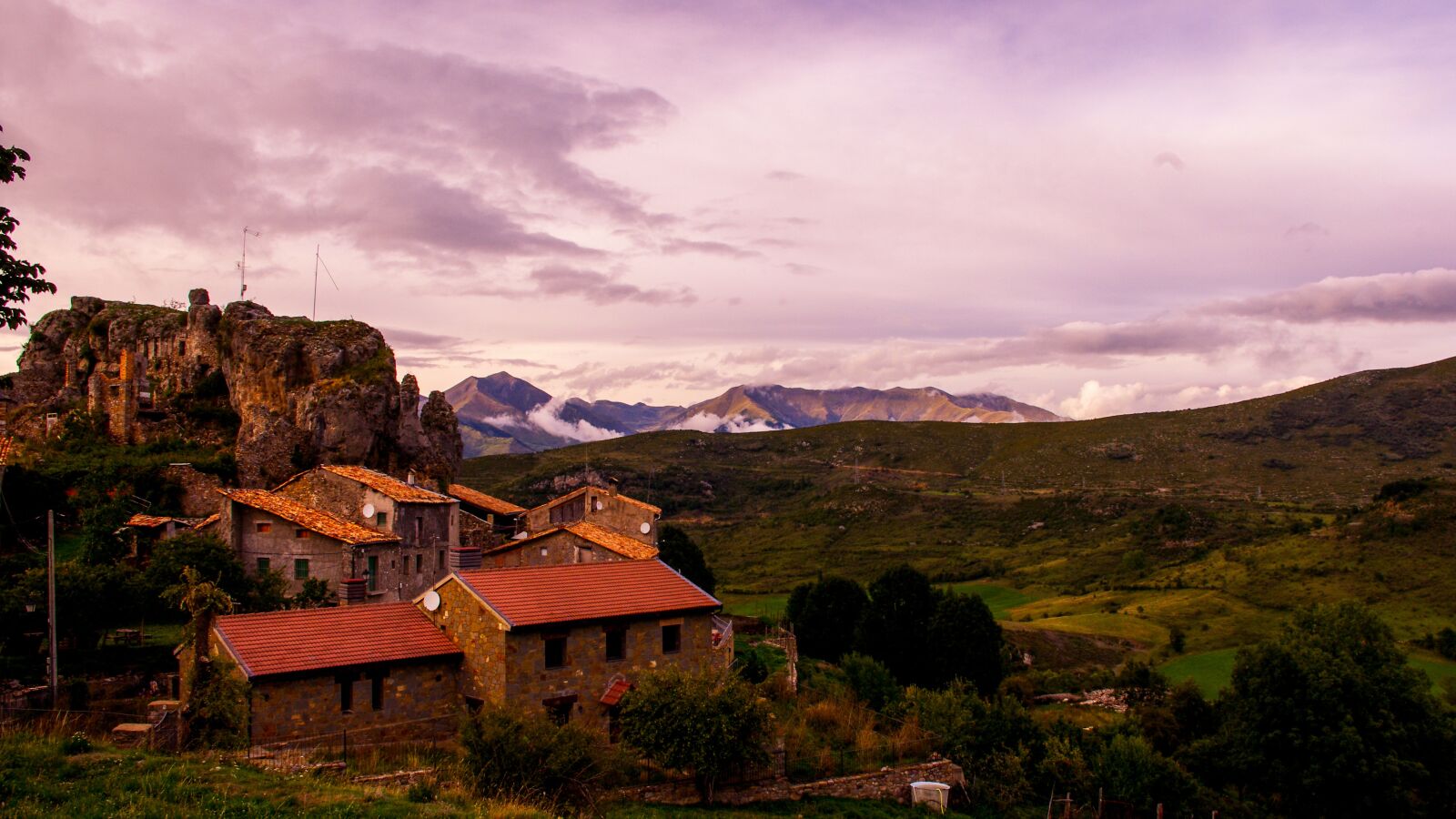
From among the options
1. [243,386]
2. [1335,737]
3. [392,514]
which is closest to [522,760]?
[392,514]

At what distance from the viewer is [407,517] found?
3653 centimetres

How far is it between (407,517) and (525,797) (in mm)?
21053

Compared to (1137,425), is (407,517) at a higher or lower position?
lower

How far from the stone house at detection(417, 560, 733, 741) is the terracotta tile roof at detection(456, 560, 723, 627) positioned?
0.10ft

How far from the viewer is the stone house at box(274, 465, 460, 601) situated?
35875mm

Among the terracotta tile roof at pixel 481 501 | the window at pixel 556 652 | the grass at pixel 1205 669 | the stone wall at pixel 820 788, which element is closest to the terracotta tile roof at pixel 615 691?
the window at pixel 556 652

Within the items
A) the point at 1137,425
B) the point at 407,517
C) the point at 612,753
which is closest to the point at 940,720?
the point at 612,753

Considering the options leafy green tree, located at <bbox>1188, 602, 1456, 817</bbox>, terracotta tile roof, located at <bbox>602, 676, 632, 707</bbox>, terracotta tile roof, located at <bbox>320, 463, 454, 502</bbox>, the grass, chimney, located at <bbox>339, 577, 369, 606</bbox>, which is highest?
terracotta tile roof, located at <bbox>320, 463, 454, 502</bbox>

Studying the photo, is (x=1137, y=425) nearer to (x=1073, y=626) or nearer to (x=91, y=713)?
(x=1073, y=626)

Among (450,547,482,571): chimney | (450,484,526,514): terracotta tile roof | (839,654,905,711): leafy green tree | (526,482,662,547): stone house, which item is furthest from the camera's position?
(450,484,526,514): terracotta tile roof

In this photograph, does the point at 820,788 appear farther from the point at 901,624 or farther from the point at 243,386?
the point at 243,386

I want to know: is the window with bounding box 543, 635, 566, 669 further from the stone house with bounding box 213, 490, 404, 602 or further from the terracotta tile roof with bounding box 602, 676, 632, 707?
the stone house with bounding box 213, 490, 404, 602

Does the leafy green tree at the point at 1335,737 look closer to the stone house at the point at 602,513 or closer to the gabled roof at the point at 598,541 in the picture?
the gabled roof at the point at 598,541

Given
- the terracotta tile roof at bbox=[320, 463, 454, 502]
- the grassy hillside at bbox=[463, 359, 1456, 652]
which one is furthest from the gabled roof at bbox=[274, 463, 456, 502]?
the grassy hillside at bbox=[463, 359, 1456, 652]
